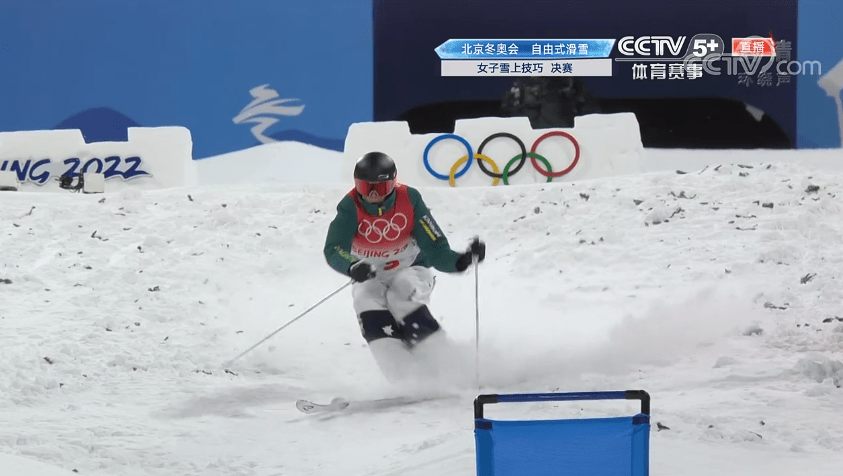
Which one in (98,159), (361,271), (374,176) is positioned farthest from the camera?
(98,159)

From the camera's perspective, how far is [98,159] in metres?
10.0

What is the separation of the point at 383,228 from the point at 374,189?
9.4 inches

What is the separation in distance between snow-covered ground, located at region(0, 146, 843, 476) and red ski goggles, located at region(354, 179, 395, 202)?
0.96 metres

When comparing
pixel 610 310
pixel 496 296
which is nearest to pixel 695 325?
pixel 610 310

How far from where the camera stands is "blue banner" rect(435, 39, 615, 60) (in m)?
9.05

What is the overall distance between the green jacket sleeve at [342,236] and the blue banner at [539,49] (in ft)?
16.6

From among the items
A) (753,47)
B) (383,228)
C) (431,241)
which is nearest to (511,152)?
(753,47)

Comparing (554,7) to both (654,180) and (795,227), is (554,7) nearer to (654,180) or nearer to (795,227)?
(654,180)

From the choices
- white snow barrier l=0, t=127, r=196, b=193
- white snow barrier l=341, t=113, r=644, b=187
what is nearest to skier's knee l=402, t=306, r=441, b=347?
white snow barrier l=341, t=113, r=644, b=187

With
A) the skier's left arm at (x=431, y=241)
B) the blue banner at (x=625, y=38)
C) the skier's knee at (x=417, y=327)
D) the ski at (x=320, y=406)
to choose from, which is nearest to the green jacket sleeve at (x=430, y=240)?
the skier's left arm at (x=431, y=241)

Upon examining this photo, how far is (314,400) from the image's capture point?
14.9ft

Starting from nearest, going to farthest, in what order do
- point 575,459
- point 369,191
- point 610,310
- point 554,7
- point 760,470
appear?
point 575,459
point 760,470
point 369,191
point 610,310
point 554,7

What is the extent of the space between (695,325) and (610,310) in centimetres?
91

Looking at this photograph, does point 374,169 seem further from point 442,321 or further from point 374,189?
point 442,321
